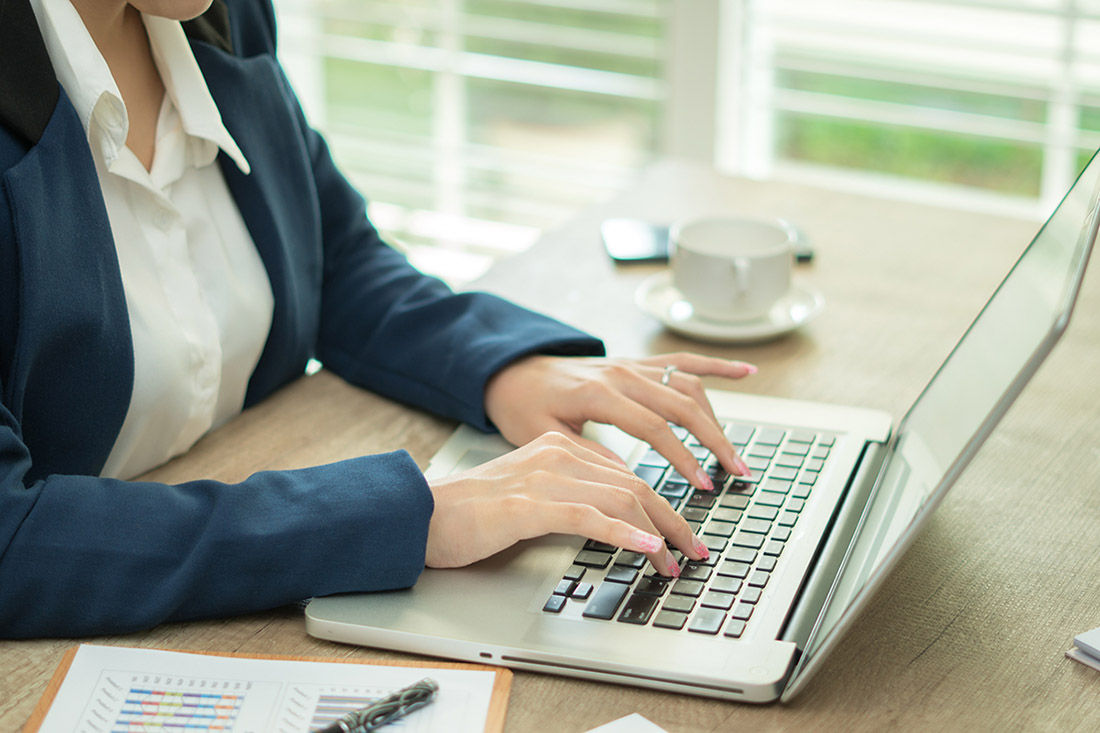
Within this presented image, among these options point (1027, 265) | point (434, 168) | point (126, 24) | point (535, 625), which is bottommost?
point (434, 168)

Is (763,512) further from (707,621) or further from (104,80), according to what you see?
(104,80)

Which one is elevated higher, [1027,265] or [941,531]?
[1027,265]

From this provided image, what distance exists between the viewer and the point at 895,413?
38.8 inches

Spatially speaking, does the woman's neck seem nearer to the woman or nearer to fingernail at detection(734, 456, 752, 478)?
the woman

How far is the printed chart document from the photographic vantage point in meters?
0.61

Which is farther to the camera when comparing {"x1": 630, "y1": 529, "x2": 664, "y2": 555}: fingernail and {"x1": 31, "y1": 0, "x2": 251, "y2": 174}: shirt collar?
{"x1": 31, "y1": 0, "x2": 251, "y2": 174}: shirt collar

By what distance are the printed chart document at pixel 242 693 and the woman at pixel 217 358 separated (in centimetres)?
4

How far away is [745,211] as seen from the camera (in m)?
1.44

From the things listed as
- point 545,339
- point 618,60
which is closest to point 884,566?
point 545,339

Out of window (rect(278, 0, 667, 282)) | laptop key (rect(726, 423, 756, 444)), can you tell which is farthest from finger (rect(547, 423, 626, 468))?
window (rect(278, 0, 667, 282))

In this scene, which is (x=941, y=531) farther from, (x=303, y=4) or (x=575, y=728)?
(x=303, y=4)

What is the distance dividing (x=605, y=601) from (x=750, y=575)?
0.32 ft

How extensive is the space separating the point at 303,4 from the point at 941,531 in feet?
9.07

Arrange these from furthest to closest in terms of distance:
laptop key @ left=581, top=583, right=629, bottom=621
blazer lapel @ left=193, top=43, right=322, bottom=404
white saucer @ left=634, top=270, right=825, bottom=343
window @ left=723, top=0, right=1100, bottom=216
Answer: window @ left=723, top=0, right=1100, bottom=216 < white saucer @ left=634, top=270, right=825, bottom=343 < blazer lapel @ left=193, top=43, right=322, bottom=404 < laptop key @ left=581, top=583, right=629, bottom=621
